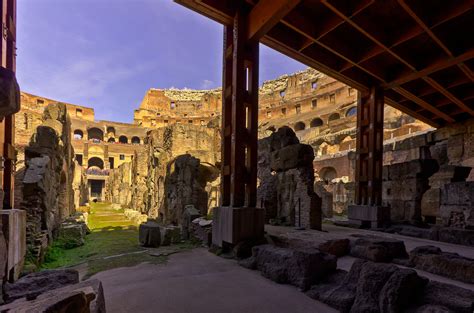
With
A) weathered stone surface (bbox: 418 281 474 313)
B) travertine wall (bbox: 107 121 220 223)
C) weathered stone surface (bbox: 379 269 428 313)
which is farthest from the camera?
travertine wall (bbox: 107 121 220 223)

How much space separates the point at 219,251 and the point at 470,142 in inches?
495

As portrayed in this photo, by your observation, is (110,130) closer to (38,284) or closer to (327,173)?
(327,173)

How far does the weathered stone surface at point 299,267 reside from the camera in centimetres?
340

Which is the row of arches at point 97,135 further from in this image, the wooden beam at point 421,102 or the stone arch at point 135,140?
the wooden beam at point 421,102

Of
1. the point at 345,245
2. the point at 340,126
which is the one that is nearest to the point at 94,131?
the point at 340,126

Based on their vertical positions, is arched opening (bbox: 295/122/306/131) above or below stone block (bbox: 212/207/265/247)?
above

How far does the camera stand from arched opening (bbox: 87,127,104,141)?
5239 centimetres

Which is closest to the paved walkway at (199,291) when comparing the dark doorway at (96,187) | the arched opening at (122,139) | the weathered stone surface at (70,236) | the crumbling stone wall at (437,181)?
the weathered stone surface at (70,236)

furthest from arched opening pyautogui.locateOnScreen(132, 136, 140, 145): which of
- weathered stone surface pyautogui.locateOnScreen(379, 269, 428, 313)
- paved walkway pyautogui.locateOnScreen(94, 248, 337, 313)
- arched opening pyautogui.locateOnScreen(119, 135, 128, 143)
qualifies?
weathered stone surface pyautogui.locateOnScreen(379, 269, 428, 313)

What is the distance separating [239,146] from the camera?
5.39m

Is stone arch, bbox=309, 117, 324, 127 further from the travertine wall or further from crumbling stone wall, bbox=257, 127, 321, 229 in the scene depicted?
crumbling stone wall, bbox=257, 127, 321, 229

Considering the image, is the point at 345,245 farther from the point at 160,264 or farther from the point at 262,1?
the point at 262,1

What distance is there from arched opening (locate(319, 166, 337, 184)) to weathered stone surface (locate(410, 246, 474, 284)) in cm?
2245

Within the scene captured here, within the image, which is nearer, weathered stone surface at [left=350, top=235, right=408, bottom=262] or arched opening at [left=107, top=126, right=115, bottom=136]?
weathered stone surface at [left=350, top=235, right=408, bottom=262]
